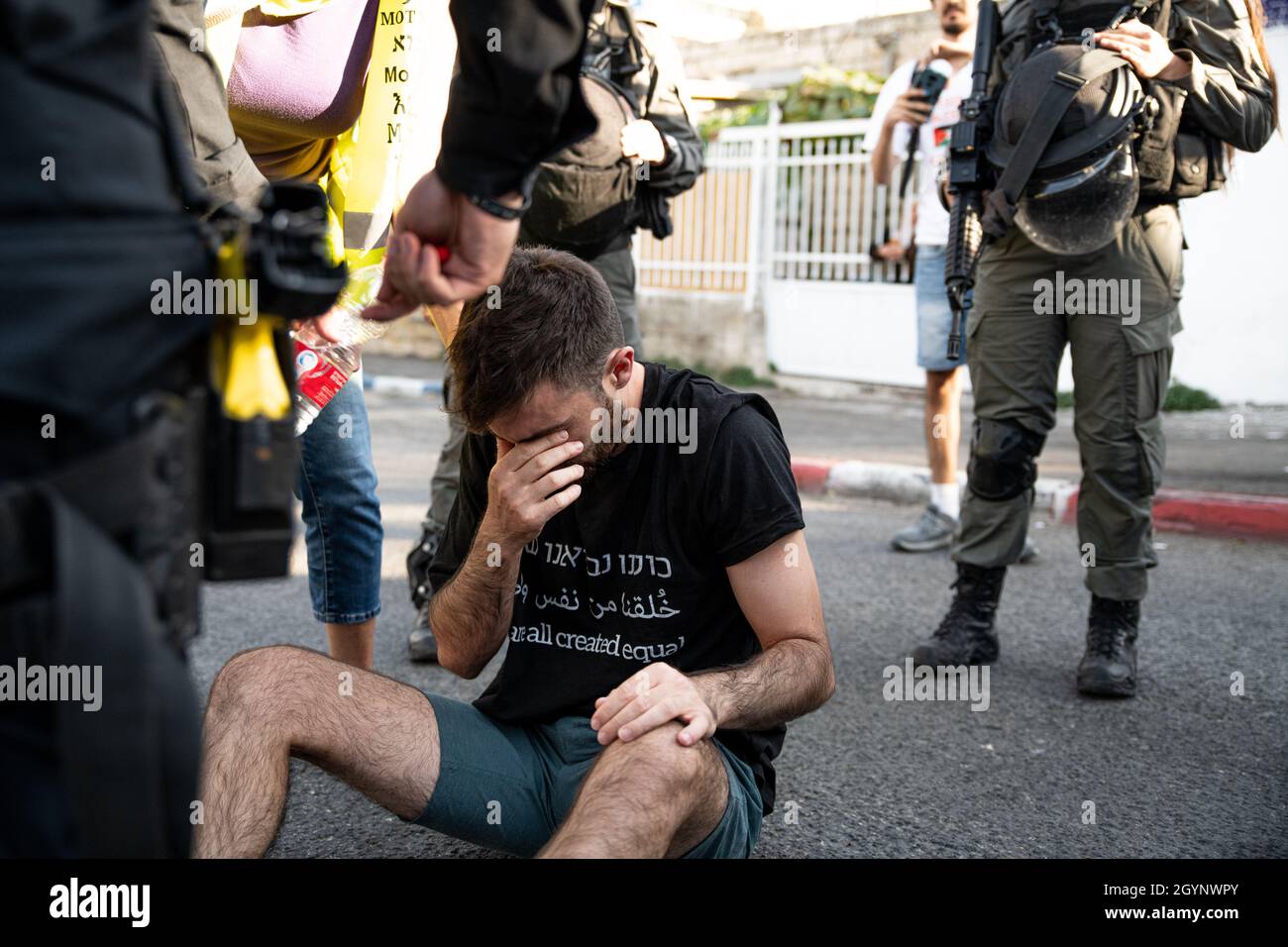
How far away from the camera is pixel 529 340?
2.36m

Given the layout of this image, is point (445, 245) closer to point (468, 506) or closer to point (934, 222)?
point (468, 506)

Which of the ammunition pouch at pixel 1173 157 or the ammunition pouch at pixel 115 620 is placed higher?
the ammunition pouch at pixel 1173 157

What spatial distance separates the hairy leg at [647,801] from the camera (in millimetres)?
1954

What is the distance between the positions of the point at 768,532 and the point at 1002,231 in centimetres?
191

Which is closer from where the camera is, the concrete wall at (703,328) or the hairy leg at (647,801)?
the hairy leg at (647,801)

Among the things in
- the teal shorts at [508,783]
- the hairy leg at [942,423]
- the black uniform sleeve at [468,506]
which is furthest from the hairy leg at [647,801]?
the hairy leg at [942,423]

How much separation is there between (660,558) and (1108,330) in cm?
196

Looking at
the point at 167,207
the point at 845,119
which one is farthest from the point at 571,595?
the point at 845,119

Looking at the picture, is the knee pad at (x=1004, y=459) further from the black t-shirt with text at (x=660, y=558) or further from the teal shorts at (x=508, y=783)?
the teal shorts at (x=508, y=783)

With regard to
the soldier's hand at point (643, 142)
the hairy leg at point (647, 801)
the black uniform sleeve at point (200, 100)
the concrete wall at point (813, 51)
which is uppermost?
the concrete wall at point (813, 51)

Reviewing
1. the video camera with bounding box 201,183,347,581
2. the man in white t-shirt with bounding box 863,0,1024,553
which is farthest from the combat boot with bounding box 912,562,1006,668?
the video camera with bounding box 201,183,347,581

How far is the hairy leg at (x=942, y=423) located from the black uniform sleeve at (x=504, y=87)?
4.09 meters
